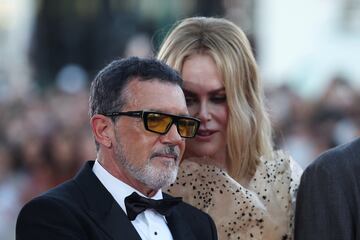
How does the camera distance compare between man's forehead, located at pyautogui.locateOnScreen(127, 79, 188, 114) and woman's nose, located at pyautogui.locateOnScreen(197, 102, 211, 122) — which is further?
woman's nose, located at pyautogui.locateOnScreen(197, 102, 211, 122)

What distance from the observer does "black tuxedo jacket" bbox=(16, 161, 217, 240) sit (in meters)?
A: 4.25

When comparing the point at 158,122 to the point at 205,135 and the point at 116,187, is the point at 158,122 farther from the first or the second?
the point at 205,135

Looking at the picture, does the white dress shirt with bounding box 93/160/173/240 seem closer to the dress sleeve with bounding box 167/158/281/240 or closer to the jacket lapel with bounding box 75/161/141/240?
the jacket lapel with bounding box 75/161/141/240

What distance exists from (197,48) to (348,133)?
6650 mm

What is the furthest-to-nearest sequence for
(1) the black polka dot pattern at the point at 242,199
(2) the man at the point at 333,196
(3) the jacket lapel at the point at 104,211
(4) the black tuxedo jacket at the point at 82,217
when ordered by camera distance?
Result: (1) the black polka dot pattern at the point at 242,199 → (2) the man at the point at 333,196 → (3) the jacket lapel at the point at 104,211 → (4) the black tuxedo jacket at the point at 82,217

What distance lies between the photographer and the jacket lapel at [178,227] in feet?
15.0

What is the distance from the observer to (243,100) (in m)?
5.29

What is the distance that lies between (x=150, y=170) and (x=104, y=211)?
0.23 meters

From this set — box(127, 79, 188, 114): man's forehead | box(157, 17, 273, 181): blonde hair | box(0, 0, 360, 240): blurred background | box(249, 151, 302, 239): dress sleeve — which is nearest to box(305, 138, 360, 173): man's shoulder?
box(249, 151, 302, 239): dress sleeve

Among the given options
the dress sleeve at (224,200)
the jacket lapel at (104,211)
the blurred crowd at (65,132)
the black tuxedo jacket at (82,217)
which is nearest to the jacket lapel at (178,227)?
the black tuxedo jacket at (82,217)

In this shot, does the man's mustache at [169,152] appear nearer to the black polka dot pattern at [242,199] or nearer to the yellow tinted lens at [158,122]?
the yellow tinted lens at [158,122]

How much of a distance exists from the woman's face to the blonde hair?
0.03 m

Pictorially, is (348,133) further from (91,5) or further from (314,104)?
(91,5)

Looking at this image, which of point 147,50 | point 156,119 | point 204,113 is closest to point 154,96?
point 156,119
